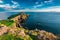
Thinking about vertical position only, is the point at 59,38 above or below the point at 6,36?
below

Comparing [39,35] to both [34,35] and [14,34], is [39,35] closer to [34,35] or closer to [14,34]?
[34,35]

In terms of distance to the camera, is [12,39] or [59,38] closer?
[12,39]

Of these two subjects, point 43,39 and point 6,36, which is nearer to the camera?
point 6,36

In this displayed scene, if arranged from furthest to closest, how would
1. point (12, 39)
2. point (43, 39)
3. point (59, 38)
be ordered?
1. point (59, 38)
2. point (43, 39)
3. point (12, 39)

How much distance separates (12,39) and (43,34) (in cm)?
3571

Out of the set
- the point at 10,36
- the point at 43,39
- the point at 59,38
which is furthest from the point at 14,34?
the point at 59,38

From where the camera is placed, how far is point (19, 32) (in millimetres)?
141000

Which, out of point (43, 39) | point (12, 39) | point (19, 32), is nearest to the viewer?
point (12, 39)

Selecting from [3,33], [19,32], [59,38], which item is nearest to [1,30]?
[3,33]

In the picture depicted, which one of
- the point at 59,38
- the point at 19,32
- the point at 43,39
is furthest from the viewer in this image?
the point at 59,38

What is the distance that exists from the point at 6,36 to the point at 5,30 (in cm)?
954

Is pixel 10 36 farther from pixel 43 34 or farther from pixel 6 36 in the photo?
pixel 43 34

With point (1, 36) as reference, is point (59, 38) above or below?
below

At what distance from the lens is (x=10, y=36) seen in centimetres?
13350
